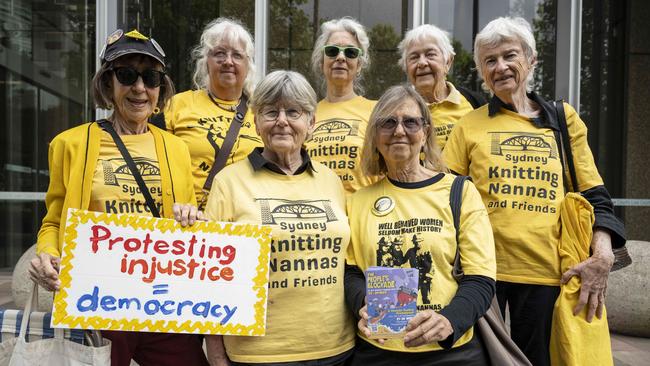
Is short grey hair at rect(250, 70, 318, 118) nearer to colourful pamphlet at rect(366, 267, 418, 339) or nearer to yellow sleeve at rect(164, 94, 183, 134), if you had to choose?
colourful pamphlet at rect(366, 267, 418, 339)

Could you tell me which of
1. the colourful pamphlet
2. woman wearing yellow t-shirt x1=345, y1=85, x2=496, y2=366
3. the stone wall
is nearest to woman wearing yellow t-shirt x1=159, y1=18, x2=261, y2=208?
woman wearing yellow t-shirt x1=345, y1=85, x2=496, y2=366

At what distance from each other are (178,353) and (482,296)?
4.55 feet

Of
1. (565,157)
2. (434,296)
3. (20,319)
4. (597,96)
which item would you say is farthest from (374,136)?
(597,96)

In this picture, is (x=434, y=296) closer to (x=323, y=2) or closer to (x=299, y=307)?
(x=299, y=307)

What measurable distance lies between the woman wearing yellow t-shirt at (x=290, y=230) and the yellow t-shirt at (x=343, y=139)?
748mm

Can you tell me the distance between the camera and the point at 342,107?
3.52 metres

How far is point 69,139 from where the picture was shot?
8.31 feet

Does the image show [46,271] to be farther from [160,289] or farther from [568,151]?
[568,151]

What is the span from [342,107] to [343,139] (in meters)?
0.29

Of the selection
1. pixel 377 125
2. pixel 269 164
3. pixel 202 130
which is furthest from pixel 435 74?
pixel 269 164

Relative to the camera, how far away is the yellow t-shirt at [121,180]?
8.20 ft

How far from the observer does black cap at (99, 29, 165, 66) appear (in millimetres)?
2582

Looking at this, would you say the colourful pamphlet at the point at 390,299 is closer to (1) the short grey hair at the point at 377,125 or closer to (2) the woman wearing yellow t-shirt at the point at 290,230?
(2) the woman wearing yellow t-shirt at the point at 290,230

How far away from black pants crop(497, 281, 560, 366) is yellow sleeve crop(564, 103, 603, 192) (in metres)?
0.56
